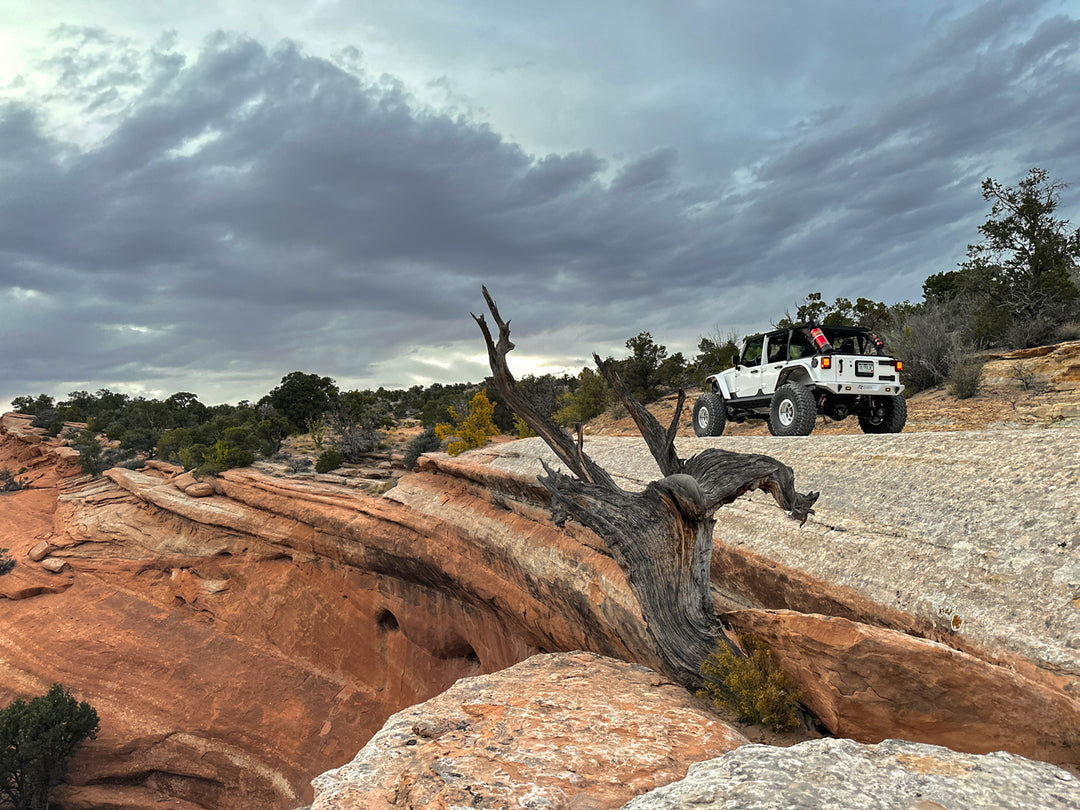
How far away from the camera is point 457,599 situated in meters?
11.7

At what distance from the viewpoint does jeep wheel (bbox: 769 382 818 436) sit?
10312mm

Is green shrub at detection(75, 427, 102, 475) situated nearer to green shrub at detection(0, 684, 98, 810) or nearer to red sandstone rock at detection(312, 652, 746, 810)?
green shrub at detection(0, 684, 98, 810)

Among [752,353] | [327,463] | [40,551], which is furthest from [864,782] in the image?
[327,463]

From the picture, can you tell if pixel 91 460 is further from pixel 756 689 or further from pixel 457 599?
pixel 756 689

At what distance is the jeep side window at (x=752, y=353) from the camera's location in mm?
13107

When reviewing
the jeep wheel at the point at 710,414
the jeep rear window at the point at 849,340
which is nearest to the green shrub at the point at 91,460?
the jeep wheel at the point at 710,414

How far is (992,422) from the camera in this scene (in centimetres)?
1113

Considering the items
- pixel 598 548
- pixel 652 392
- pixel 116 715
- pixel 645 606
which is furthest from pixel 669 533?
pixel 652 392

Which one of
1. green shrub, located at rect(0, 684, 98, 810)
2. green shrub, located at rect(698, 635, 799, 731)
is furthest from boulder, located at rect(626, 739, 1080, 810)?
green shrub, located at rect(0, 684, 98, 810)

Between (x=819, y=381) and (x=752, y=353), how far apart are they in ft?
9.56

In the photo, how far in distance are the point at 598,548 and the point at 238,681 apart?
11.2 m

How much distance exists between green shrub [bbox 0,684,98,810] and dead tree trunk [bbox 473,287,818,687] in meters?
13.2

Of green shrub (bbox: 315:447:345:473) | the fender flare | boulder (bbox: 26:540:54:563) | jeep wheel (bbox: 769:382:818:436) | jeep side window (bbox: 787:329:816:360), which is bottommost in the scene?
boulder (bbox: 26:540:54:563)

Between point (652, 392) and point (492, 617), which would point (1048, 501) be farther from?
point (652, 392)
